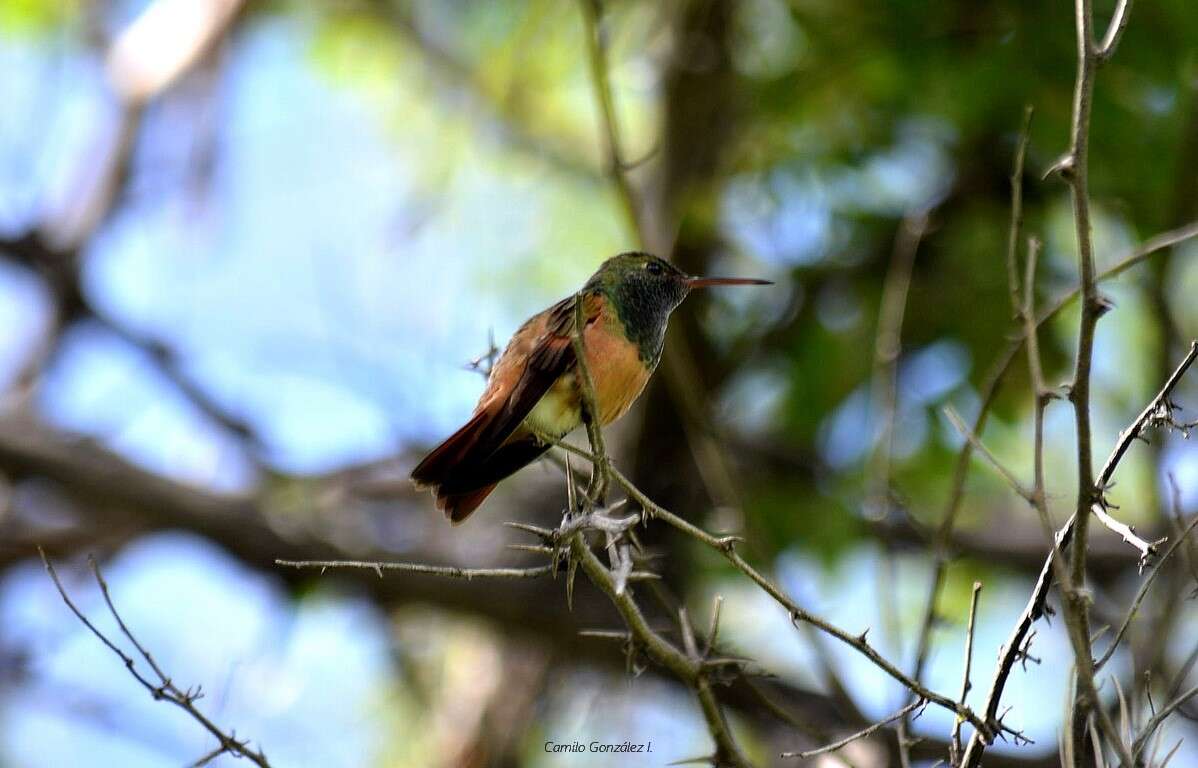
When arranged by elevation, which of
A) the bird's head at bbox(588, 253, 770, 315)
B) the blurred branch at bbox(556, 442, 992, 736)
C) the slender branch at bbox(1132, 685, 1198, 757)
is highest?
the bird's head at bbox(588, 253, 770, 315)

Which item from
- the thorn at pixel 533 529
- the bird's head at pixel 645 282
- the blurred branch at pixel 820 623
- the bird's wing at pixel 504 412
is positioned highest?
the bird's head at pixel 645 282

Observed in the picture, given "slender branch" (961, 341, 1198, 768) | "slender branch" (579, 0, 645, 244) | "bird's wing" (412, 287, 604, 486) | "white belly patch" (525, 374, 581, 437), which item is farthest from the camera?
"slender branch" (579, 0, 645, 244)

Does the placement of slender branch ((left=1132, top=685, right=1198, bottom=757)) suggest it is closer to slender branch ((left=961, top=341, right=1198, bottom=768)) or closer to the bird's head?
slender branch ((left=961, top=341, right=1198, bottom=768))

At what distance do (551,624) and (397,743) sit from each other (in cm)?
289

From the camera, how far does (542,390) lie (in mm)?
3844

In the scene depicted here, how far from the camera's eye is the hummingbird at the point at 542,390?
383 centimetres

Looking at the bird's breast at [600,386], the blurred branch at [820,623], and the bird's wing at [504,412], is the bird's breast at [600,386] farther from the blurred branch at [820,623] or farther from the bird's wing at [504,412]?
the blurred branch at [820,623]

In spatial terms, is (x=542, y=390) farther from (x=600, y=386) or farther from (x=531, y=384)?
(x=600, y=386)

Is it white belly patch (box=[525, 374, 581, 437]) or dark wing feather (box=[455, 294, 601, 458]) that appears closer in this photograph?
dark wing feather (box=[455, 294, 601, 458])

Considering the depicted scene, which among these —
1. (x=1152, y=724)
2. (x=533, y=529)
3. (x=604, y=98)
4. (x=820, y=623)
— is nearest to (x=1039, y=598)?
(x=1152, y=724)

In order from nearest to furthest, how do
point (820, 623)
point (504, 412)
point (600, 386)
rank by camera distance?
1. point (820, 623)
2. point (504, 412)
3. point (600, 386)

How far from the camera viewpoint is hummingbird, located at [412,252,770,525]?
3826mm

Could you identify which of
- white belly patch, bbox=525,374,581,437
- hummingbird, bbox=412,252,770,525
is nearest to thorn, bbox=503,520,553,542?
hummingbird, bbox=412,252,770,525

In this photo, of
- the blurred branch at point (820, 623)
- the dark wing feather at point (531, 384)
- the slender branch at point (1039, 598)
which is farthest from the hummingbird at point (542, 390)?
the slender branch at point (1039, 598)
